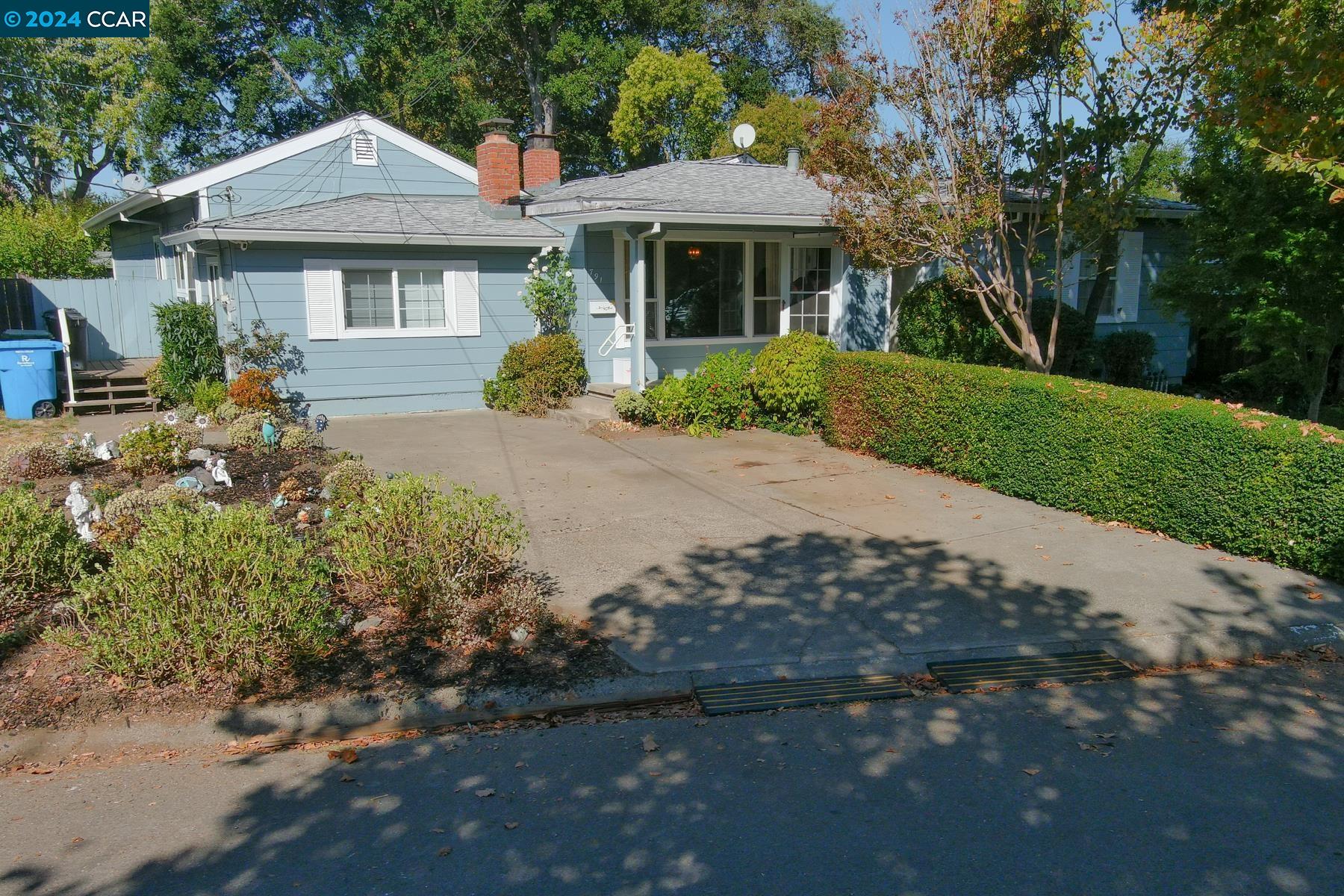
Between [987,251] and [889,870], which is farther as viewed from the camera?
[987,251]

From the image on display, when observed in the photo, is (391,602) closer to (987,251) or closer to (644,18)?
(987,251)

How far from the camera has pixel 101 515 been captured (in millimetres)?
7434

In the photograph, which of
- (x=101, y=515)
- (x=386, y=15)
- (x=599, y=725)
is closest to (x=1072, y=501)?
Answer: (x=599, y=725)

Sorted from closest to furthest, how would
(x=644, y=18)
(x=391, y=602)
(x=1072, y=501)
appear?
(x=391, y=602) < (x=1072, y=501) < (x=644, y=18)

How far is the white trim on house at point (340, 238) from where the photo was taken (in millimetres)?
13109

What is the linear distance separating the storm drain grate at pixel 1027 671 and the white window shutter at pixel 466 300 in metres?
11.1

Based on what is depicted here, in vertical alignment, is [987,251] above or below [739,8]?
below

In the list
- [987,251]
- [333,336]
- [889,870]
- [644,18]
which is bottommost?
[889,870]

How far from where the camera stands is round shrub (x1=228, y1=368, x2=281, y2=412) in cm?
1310

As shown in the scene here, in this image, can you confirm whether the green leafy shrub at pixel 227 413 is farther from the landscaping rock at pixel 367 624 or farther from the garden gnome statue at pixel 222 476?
the landscaping rock at pixel 367 624

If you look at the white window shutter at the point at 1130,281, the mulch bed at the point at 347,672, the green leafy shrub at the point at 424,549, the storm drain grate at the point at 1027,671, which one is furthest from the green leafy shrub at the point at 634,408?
the white window shutter at the point at 1130,281

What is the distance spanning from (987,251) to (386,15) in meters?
28.4

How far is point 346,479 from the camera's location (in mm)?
8344

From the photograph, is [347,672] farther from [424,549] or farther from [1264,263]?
[1264,263]
